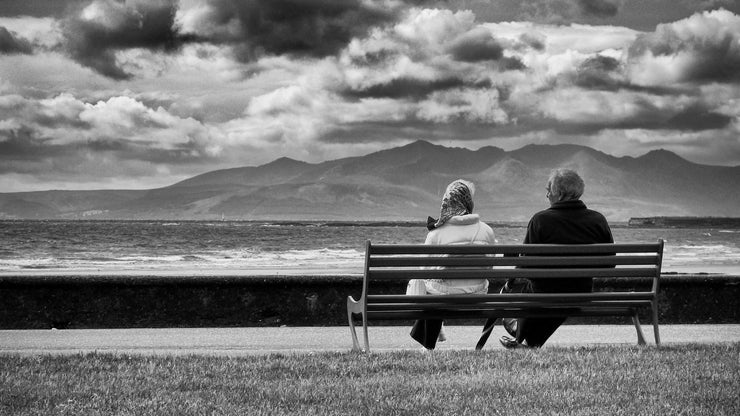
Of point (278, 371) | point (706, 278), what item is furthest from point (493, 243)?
point (706, 278)

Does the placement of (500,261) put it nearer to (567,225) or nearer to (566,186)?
(567,225)

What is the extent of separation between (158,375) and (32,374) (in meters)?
0.83

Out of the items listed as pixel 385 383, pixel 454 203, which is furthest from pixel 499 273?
pixel 385 383

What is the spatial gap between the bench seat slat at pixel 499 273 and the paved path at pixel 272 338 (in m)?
0.91

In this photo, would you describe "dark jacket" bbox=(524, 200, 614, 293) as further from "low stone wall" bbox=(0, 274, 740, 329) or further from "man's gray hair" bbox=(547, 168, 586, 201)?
"low stone wall" bbox=(0, 274, 740, 329)

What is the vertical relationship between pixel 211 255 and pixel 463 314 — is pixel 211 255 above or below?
below

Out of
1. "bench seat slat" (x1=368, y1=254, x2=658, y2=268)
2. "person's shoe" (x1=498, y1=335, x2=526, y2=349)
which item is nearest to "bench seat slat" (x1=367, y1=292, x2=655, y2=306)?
"bench seat slat" (x1=368, y1=254, x2=658, y2=268)

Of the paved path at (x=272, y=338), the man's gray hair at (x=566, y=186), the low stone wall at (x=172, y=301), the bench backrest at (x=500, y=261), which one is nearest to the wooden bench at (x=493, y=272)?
the bench backrest at (x=500, y=261)

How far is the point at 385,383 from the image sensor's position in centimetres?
495

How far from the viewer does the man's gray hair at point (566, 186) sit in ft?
21.0

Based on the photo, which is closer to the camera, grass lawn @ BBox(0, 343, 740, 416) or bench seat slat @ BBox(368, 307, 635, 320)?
grass lawn @ BBox(0, 343, 740, 416)

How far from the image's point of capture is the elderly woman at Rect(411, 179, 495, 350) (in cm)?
631

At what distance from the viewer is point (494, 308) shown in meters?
6.27

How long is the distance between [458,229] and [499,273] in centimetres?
49
